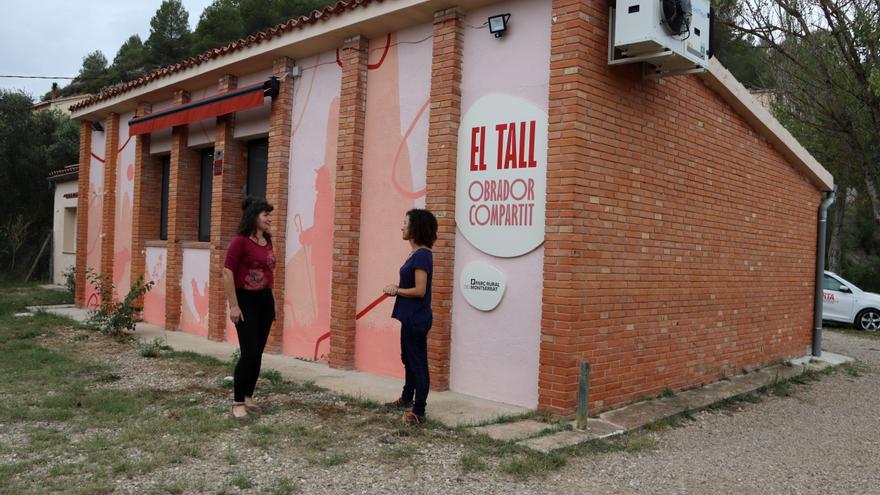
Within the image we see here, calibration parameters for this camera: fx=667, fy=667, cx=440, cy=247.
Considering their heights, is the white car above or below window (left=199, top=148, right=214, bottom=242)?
below

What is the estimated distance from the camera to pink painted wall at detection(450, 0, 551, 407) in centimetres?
596

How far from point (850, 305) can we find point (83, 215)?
56.2ft

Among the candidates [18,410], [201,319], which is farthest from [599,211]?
[201,319]

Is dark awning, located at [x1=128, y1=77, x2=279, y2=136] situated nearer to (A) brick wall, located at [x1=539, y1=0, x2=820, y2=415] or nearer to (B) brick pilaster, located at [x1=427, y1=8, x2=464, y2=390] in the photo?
(B) brick pilaster, located at [x1=427, y1=8, x2=464, y2=390]

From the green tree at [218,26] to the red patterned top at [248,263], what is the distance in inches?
791

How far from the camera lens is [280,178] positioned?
8.53 meters

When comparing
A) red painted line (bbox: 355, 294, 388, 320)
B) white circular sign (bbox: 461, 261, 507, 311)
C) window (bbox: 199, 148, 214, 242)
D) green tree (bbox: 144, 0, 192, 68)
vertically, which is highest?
green tree (bbox: 144, 0, 192, 68)

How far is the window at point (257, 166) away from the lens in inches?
378

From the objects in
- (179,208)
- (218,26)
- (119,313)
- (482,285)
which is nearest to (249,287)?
(482,285)

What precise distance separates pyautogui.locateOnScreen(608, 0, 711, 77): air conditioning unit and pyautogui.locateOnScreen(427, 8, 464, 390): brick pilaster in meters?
1.54

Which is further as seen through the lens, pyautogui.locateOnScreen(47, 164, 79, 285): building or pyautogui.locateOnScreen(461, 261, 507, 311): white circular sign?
pyautogui.locateOnScreen(47, 164, 79, 285): building

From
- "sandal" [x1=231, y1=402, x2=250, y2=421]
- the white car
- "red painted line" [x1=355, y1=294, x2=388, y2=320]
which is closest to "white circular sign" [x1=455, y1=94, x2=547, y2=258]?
"red painted line" [x1=355, y1=294, x2=388, y2=320]

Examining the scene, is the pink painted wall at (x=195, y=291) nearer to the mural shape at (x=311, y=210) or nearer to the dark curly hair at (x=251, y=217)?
the mural shape at (x=311, y=210)

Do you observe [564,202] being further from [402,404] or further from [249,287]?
[249,287]
